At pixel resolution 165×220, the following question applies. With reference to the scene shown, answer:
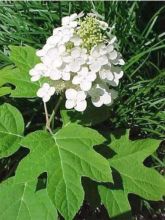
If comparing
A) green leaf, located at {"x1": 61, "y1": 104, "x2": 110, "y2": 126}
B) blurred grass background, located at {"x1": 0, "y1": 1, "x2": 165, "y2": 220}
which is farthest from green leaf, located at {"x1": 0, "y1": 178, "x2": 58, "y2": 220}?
blurred grass background, located at {"x1": 0, "y1": 1, "x2": 165, "y2": 220}

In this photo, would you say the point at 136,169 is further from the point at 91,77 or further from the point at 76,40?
the point at 76,40

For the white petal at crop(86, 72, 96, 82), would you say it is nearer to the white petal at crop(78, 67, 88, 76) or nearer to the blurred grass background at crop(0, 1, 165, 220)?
the white petal at crop(78, 67, 88, 76)

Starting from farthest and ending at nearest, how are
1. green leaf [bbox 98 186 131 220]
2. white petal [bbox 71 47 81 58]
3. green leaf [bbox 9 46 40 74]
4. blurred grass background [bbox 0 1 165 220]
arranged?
blurred grass background [bbox 0 1 165 220], green leaf [bbox 9 46 40 74], green leaf [bbox 98 186 131 220], white petal [bbox 71 47 81 58]

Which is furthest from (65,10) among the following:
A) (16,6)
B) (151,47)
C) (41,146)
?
(41,146)

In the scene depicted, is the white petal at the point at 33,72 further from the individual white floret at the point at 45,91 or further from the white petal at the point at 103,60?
the white petal at the point at 103,60

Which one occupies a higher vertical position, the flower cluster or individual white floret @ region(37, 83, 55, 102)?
the flower cluster

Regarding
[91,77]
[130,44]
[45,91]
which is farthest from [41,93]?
[130,44]
